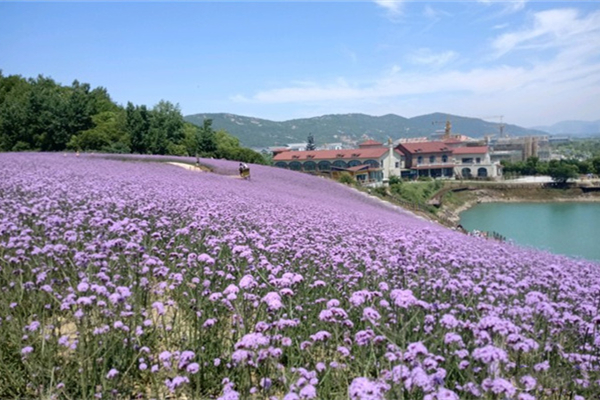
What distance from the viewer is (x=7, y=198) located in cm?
762

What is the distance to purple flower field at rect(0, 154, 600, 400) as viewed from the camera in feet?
11.2

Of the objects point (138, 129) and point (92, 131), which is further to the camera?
point (92, 131)

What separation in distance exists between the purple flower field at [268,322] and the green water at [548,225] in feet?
61.3

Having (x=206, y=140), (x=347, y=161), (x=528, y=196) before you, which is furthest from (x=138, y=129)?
(x=528, y=196)

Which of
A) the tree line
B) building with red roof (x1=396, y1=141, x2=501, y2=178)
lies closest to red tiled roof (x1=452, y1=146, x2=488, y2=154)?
building with red roof (x1=396, y1=141, x2=501, y2=178)

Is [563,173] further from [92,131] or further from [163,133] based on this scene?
[92,131]

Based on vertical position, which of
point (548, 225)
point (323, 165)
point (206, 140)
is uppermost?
point (206, 140)

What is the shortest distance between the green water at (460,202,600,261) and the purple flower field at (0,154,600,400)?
18.7 m

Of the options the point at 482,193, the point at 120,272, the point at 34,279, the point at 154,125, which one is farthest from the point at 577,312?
the point at 482,193

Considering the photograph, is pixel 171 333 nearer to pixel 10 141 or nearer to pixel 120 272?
pixel 120 272

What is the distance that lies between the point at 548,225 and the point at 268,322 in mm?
47575

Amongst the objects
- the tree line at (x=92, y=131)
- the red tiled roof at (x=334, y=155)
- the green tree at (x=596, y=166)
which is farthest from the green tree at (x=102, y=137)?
the green tree at (x=596, y=166)

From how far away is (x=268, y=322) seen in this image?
14.4ft

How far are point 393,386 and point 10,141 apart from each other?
158 ft
